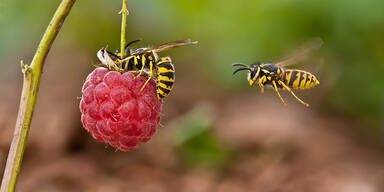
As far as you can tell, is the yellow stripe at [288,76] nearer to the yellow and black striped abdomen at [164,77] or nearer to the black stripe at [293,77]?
the black stripe at [293,77]

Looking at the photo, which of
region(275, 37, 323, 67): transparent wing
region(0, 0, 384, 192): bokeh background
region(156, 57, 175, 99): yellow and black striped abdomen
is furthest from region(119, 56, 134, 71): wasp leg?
region(0, 0, 384, 192): bokeh background

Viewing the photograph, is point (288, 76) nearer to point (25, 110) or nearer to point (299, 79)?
point (299, 79)

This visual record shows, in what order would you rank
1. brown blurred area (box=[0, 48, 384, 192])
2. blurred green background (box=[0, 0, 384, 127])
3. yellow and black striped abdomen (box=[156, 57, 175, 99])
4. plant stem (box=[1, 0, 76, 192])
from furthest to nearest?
1. blurred green background (box=[0, 0, 384, 127])
2. brown blurred area (box=[0, 48, 384, 192])
3. yellow and black striped abdomen (box=[156, 57, 175, 99])
4. plant stem (box=[1, 0, 76, 192])

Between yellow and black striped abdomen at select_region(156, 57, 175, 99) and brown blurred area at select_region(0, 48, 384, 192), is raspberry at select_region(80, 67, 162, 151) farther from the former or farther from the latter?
brown blurred area at select_region(0, 48, 384, 192)

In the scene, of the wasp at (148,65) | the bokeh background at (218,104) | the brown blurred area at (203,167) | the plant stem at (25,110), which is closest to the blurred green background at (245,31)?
the bokeh background at (218,104)

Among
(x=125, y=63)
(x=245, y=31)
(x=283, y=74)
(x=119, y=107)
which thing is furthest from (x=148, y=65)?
(x=245, y=31)
